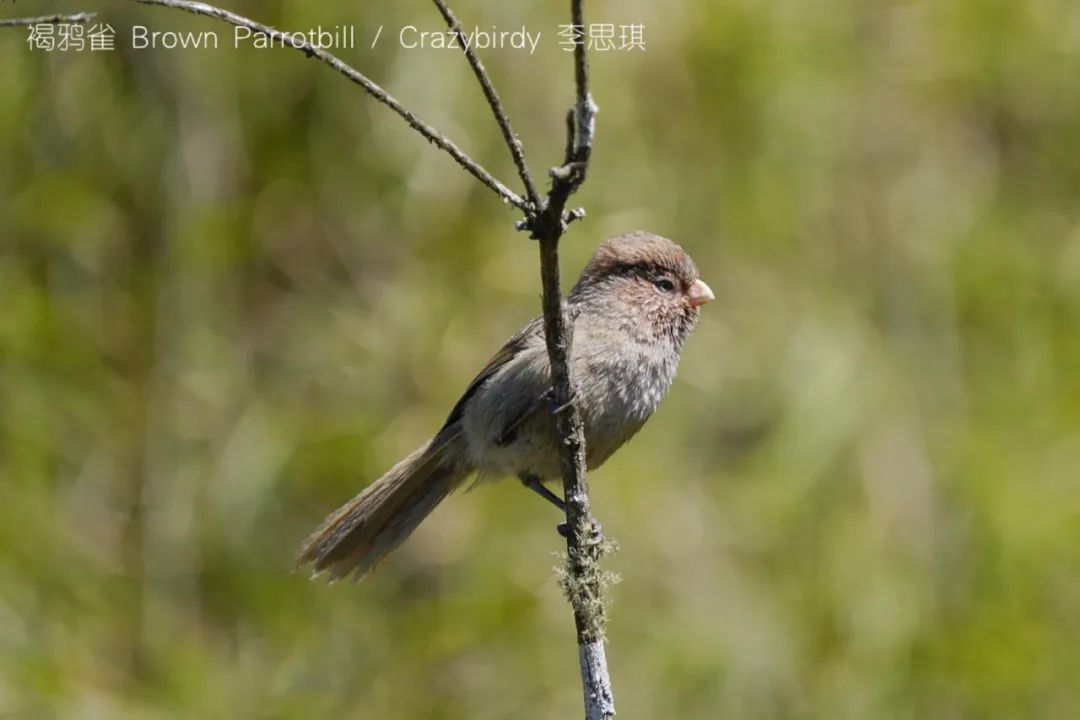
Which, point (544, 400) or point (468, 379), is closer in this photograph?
point (544, 400)

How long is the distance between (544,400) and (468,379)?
8.60 ft

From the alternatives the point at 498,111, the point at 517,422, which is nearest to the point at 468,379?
the point at 517,422

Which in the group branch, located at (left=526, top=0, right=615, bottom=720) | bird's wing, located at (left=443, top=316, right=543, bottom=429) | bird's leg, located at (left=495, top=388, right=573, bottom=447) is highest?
bird's wing, located at (left=443, top=316, right=543, bottom=429)

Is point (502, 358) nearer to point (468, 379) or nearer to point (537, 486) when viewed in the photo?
point (537, 486)

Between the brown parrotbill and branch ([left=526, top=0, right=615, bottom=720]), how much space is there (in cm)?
84

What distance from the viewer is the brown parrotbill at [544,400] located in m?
4.51

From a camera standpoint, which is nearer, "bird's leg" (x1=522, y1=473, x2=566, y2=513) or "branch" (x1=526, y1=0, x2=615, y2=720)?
"branch" (x1=526, y1=0, x2=615, y2=720)

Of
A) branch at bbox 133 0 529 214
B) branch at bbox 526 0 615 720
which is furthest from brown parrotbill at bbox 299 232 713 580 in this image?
branch at bbox 133 0 529 214

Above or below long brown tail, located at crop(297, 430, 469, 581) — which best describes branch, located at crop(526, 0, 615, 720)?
below

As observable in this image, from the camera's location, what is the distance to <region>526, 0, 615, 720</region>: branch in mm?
2742

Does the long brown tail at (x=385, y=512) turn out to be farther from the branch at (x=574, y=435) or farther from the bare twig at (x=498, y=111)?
the bare twig at (x=498, y=111)

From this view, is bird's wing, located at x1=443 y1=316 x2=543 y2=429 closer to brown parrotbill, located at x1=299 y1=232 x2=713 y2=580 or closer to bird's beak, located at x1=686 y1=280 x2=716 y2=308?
brown parrotbill, located at x1=299 y1=232 x2=713 y2=580

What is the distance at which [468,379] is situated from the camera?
7.01 metres

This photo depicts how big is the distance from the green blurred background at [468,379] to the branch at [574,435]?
326cm
